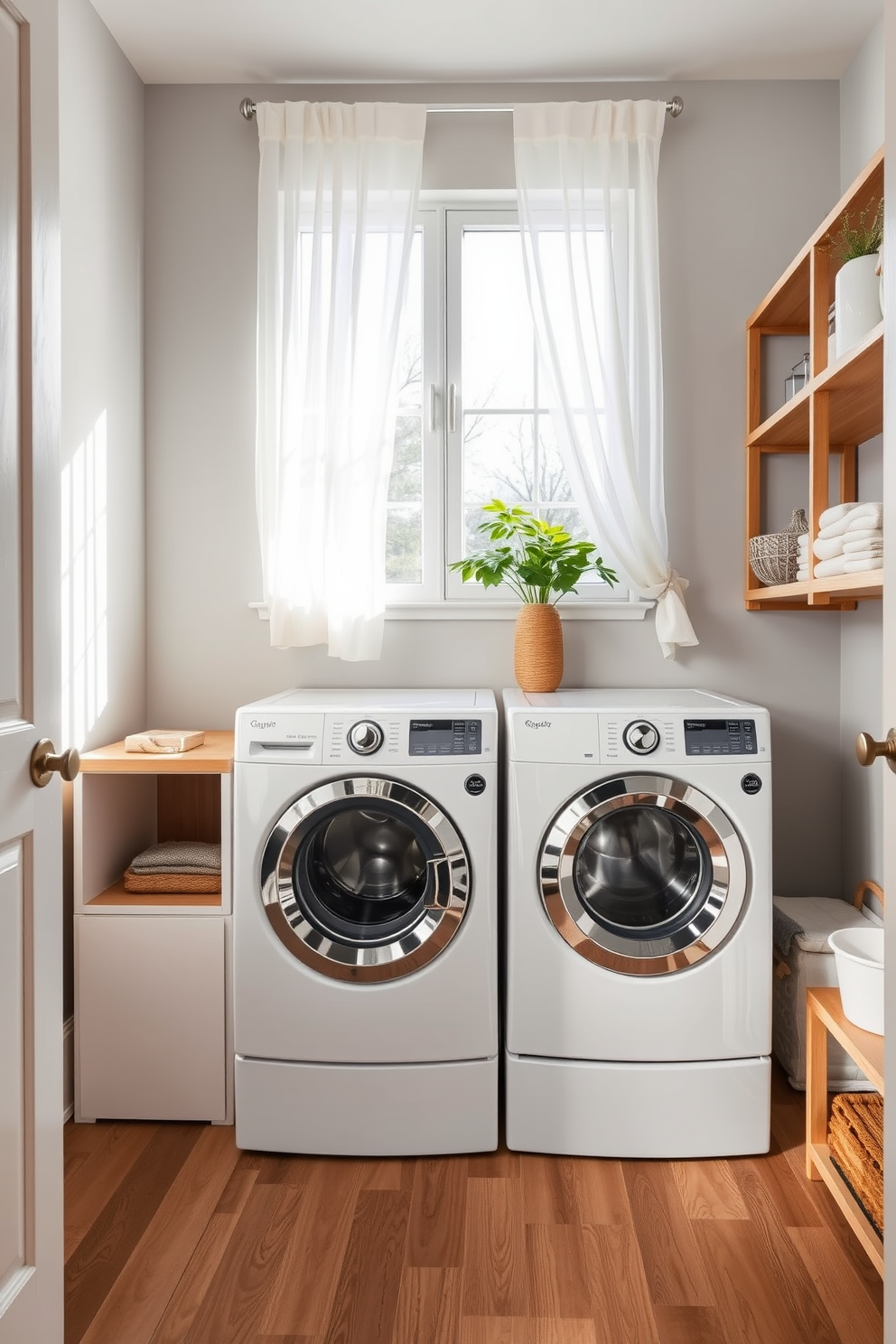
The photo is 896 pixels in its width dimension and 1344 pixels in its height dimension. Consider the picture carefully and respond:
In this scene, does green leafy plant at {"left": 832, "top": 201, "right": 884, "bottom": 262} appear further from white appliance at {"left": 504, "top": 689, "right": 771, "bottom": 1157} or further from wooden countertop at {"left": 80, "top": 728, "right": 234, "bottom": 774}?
wooden countertop at {"left": 80, "top": 728, "right": 234, "bottom": 774}

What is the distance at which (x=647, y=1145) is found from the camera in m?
1.95

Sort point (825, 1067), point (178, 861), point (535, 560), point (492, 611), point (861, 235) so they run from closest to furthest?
point (861, 235)
point (825, 1067)
point (178, 861)
point (535, 560)
point (492, 611)

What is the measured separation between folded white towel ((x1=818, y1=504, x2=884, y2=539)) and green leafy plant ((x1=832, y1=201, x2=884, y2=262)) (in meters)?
0.49

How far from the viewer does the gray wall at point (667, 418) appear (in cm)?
251

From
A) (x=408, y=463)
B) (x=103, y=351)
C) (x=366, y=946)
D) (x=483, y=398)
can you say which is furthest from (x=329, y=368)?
(x=366, y=946)

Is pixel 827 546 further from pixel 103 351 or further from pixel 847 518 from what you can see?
pixel 103 351

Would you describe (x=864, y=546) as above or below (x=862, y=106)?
below

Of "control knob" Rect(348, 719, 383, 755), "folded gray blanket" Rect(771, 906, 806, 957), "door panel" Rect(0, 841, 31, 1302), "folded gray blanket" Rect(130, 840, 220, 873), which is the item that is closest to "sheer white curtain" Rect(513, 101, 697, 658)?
"folded gray blanket" Rect(771, 906, 806, 957)

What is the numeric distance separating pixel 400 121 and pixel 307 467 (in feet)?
3.21

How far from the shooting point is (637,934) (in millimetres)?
1939

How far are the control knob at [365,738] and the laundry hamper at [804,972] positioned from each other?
112 centimetres

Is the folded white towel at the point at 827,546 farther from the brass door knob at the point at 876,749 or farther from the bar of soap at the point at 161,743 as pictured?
the bar of soap at the point at 161,743

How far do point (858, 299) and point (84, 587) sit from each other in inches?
72.4

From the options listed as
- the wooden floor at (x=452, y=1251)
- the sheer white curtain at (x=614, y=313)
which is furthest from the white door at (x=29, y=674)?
the sheer white curtain at (x=614, y=313)
